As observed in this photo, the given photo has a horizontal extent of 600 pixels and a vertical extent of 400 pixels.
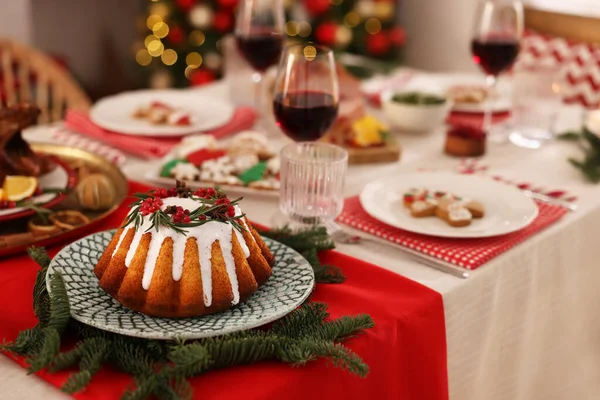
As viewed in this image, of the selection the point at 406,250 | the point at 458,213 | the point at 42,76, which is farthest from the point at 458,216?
the point at 42,76

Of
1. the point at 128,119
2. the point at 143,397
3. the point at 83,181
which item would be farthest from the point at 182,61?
the point at 143,397

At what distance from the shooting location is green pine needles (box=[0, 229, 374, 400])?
0.74m

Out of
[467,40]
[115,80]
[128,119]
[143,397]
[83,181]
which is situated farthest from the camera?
[115,80]

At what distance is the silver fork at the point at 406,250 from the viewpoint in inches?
42.5

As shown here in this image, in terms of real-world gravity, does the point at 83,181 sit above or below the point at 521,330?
above

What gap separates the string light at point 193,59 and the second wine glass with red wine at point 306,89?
109 inches

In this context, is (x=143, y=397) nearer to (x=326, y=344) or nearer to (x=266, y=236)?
(x=326, y=344)

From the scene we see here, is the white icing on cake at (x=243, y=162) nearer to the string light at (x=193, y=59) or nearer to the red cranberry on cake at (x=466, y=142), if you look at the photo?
the red cranberry on cake at (x=466, y=142)

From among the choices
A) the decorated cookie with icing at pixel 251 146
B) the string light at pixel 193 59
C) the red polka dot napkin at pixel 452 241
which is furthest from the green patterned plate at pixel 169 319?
the string light at pixel 193 59

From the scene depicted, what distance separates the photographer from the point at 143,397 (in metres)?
0.72

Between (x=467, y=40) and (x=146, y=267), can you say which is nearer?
(x=146, y=267)

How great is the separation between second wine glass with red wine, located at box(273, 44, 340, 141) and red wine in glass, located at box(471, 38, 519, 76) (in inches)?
22.2

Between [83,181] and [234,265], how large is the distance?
46cm

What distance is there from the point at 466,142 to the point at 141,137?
694 mm
